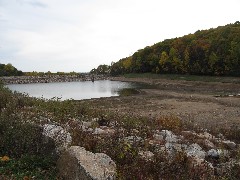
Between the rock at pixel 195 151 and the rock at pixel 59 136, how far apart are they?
3.39m

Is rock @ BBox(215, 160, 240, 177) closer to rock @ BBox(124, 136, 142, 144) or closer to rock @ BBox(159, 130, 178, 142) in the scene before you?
rock @ BBox(159, 130, 178, 142)

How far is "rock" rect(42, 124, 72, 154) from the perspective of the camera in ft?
28.8

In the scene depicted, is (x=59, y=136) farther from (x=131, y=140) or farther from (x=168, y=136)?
(x=168, y=136)

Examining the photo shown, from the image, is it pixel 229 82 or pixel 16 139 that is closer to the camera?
pixel 16 139

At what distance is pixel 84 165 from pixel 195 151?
417 centimetres

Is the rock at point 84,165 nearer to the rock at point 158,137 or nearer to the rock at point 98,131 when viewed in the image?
the rock at point 98,131

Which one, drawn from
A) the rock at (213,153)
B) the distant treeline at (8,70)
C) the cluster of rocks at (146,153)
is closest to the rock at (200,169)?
the cluster of rocks at (146,153)

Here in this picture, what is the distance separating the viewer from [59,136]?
913 cm

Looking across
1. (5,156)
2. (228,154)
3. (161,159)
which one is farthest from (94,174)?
(228,154)

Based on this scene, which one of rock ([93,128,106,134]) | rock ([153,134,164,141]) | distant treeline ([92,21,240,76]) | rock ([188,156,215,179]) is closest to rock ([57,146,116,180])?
rock ([188,156,215,179])

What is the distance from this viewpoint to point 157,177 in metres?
7.50

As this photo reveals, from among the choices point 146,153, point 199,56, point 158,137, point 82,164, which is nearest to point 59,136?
point 82,164

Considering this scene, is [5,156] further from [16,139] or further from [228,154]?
[228,154]

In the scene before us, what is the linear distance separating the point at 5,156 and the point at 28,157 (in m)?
0.59
